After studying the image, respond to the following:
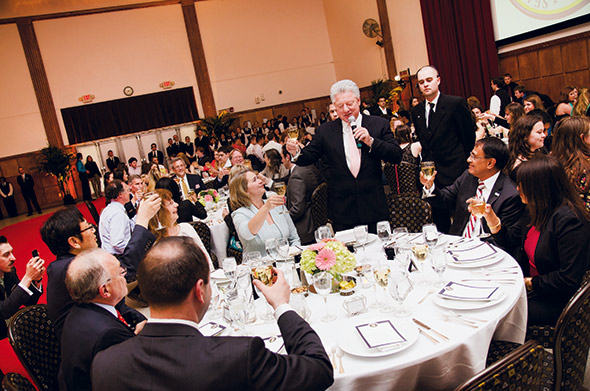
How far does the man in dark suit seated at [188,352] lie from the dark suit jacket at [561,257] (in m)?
1.39

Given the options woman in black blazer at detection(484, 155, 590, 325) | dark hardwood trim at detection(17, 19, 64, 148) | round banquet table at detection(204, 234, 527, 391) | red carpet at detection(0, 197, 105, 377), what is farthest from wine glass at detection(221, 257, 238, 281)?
dark hardwood trim at detection(17, 19, 64, 148)

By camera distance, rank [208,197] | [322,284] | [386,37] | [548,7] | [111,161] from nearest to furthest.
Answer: [322,284] < [208,197] < [548,7] < [386,37] < [111,161]

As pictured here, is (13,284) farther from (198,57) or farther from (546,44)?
(198,57)

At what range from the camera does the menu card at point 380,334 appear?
1.65 meters

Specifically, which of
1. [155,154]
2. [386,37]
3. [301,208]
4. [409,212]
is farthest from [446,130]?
[155,154]

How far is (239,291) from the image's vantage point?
7.20 ft

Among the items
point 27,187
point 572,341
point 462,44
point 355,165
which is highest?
point 462,44

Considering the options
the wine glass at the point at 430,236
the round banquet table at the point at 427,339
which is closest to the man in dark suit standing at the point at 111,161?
the wine glass at the point at 430,236

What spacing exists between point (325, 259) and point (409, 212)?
1.53 metres

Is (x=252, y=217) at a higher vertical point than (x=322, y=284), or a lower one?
higher

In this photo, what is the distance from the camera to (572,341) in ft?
5.11

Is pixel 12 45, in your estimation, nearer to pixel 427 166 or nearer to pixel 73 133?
pixel 73 133

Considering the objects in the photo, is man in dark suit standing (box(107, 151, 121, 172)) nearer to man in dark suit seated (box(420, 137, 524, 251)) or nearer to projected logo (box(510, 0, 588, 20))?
projected logo (box(510, 0, 588, 20))

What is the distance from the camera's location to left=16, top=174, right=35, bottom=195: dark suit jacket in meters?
13.7
